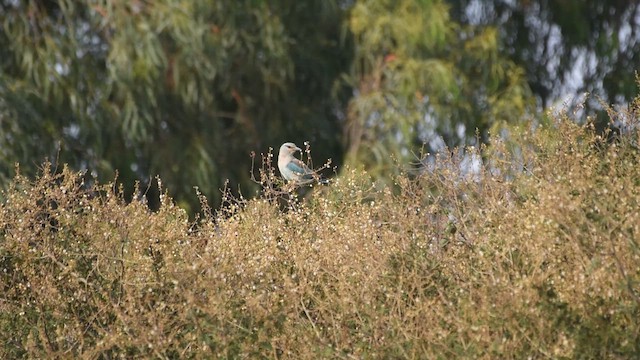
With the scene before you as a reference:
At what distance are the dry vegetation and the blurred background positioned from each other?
694cm

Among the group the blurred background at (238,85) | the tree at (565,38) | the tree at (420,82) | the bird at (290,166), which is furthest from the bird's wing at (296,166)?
the tree at (565,38)

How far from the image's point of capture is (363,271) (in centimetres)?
735

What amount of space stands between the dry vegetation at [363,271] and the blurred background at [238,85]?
6.94 meters

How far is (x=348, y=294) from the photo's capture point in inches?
277

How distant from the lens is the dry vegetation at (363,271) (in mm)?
6449

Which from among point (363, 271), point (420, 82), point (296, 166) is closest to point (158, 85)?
point (420, 82)

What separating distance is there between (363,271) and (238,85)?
33.1 feet

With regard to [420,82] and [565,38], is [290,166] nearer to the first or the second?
[420,82]

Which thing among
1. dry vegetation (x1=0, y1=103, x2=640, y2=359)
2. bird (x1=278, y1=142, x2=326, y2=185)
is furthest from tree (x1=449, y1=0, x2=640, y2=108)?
dry vegetation (x1=0, y1=103, x2=640, y2=359)

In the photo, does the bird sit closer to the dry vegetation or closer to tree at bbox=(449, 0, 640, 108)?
the dry vegetation

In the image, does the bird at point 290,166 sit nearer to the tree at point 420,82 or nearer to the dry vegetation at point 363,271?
the dry vegetation at point 363,271

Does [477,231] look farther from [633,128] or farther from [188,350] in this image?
[188,350]

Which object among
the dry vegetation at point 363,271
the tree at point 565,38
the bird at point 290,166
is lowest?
the tree at point 565,38

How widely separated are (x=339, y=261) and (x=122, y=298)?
1.23m
